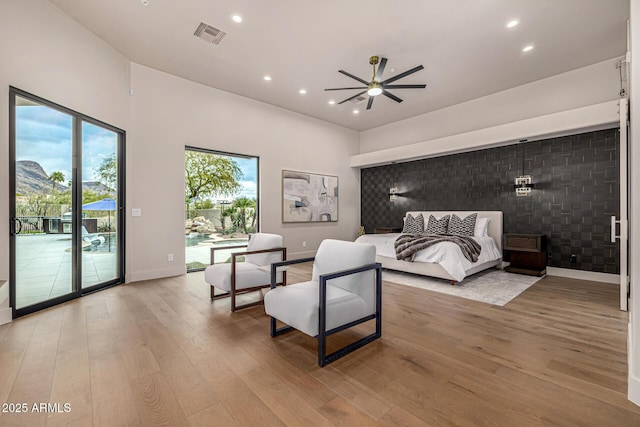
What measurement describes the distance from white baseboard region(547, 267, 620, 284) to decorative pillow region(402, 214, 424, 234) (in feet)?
7.72

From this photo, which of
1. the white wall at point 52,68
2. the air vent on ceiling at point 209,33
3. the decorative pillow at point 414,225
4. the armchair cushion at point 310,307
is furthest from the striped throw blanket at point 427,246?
the white wall at point 52,68

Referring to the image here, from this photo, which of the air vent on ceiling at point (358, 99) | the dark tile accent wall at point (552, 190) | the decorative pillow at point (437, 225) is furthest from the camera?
the decorative pillow at point (437, 225)

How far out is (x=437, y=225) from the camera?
604cm

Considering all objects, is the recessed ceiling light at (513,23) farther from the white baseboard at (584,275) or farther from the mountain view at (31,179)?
the mountain view at (31,179)

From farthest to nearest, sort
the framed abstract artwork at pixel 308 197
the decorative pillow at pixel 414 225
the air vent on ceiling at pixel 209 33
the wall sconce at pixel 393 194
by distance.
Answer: the wall sconce at pixel 393 194, the framed abstract artwork at pixel 308 197, the decorative pillow at pixel 414 225, the air vent on ceiling at pixel 209 33

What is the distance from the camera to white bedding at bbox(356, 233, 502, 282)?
426 cm

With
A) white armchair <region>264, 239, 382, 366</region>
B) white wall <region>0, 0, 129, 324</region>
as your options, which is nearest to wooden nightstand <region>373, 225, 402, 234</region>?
white armchair <region>264, 239, 382, 366</region>

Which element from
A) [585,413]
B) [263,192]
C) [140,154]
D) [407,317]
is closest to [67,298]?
[140,154]

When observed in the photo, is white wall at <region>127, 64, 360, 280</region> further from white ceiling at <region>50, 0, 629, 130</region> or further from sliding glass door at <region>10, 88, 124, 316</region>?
white ceiling at <region>50, 0, 629, 130</region>

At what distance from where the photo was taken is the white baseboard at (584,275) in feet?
14.6

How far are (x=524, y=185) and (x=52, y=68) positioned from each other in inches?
293

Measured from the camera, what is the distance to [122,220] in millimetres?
4500

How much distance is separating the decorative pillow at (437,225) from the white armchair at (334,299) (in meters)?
3.93

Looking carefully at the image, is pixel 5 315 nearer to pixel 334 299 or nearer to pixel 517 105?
pixel 334 299
